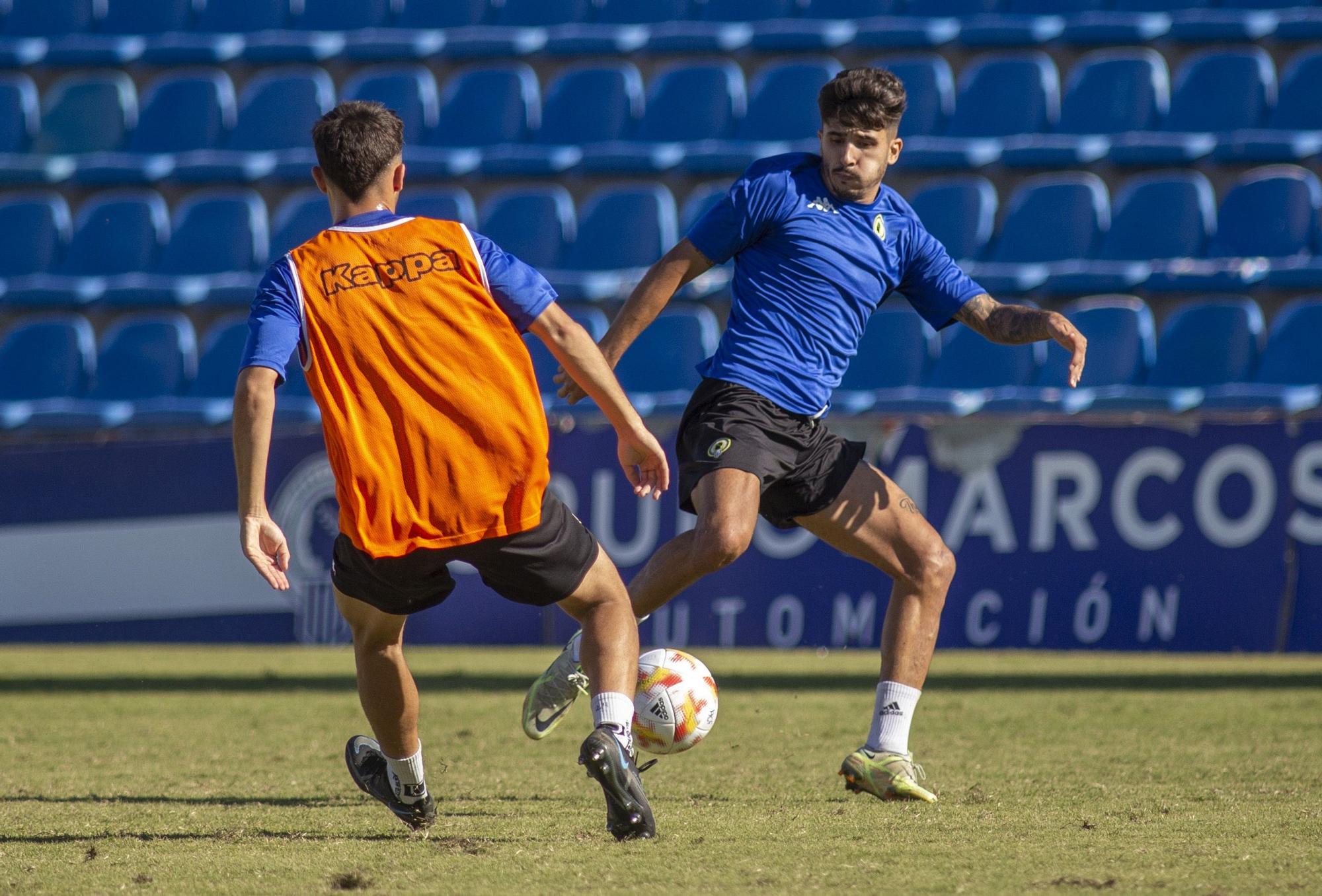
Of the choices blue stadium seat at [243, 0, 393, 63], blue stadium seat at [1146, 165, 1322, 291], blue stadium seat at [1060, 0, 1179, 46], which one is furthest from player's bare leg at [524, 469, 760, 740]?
blue stadium seat at [243, 0, 393, 63]

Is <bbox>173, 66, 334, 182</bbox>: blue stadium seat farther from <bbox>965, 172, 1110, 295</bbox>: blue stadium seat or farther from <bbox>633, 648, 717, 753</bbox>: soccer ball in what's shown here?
<bbox>633, 648, 717, 753</bbox>: soccer ball

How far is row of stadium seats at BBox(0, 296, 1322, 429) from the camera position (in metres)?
9.06

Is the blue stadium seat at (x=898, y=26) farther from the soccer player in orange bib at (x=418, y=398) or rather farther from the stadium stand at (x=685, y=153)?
the soccer player in orange bib at (x=418, y=398)

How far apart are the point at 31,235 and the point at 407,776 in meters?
8.16

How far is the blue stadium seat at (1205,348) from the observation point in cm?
926

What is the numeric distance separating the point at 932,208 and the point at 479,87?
3481 millimetres

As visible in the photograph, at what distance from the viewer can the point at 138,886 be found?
327 centimetres

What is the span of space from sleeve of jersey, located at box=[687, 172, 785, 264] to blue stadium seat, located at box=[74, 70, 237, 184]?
744 centimetres

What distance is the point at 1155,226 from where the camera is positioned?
988 cm

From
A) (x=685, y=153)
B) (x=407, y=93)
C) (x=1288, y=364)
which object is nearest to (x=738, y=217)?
(x=1288, y=364)

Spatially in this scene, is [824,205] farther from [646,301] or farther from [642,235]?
[642,235]

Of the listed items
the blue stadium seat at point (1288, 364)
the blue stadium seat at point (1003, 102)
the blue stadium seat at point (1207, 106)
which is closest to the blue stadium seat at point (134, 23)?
the blue stadium seat at point (1003, 102)

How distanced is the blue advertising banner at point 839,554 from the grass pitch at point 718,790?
0.99 ft

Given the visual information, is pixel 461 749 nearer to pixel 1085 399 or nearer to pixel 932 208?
pixel 1085 399
